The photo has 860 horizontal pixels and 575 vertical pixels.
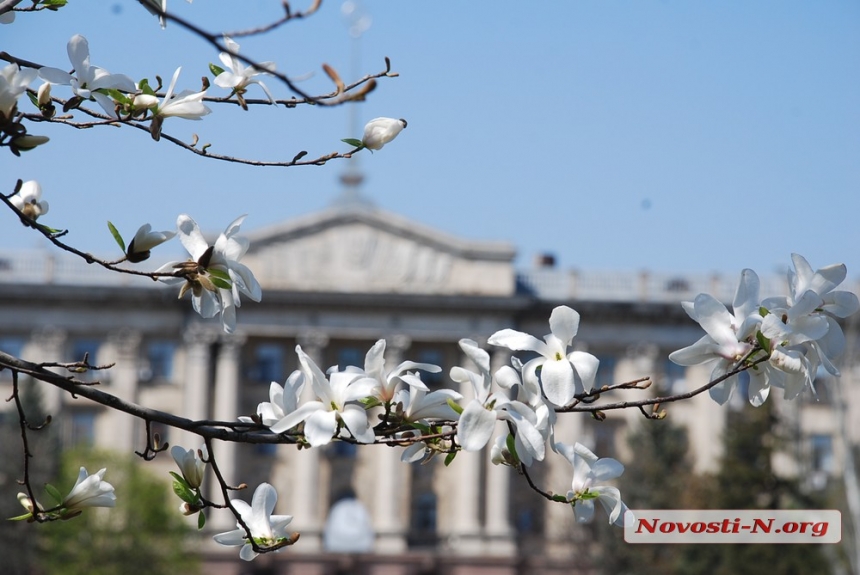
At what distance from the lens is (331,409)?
293 cm

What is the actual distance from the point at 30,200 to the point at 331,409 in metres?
1.04

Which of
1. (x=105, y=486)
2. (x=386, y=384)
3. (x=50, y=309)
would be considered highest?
(x=50, y=309)

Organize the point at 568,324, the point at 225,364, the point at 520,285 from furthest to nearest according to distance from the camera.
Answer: the point at 520,285 < the point at 225,364 < the point at 568,324

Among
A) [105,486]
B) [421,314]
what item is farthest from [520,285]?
[105,486]

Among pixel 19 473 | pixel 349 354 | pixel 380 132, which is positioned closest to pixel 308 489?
pixel 349 354

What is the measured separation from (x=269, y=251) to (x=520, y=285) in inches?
325

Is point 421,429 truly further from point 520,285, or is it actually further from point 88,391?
point 520,285

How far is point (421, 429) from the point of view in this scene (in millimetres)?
3090

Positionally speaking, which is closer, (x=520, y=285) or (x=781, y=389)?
(x=781, y=389)

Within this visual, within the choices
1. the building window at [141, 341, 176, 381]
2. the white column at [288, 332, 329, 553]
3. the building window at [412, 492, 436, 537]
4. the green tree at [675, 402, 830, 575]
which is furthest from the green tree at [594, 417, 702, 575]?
the building window at [141, 341, 176, 381]

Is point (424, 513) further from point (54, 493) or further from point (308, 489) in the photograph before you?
point (54, 493)

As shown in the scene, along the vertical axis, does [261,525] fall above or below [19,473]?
above

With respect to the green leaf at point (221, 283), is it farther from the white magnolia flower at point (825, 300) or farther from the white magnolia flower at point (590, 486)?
the white magnolia flower at point (825, 300)

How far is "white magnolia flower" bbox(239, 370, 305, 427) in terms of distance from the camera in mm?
3035
